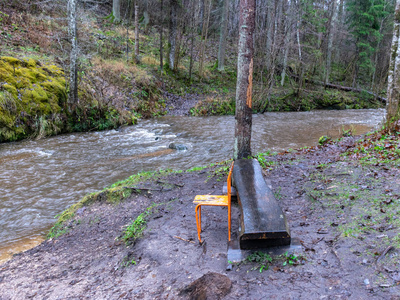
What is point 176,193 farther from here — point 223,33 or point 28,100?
point 223,33

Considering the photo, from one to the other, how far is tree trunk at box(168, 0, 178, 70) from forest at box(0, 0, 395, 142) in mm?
83

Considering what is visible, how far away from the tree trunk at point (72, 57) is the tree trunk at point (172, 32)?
11.6m

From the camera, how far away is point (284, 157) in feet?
24.6

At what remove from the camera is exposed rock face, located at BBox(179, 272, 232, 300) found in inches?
107

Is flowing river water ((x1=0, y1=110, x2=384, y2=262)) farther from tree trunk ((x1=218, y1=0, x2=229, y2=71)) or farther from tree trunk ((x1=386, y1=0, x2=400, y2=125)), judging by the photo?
tree trunk ((x1=218, y1=0, x2=229, y2=71))

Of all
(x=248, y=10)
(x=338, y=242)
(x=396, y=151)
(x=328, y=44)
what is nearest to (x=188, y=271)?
(x=338, y=242)

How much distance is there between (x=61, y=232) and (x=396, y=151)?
7.10m

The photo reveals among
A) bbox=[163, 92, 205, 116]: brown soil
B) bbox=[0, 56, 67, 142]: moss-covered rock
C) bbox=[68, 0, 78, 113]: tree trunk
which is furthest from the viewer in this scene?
bbox=[163, 92, 205, 116]: brown soil

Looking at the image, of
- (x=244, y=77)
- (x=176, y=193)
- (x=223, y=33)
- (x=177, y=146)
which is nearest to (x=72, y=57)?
(x=177, y=146)

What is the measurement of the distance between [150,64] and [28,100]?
1247cm

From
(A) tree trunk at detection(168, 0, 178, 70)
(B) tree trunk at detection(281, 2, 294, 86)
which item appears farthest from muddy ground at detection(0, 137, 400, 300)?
(A) tree trunk at detection(168, 0, 178, 70)

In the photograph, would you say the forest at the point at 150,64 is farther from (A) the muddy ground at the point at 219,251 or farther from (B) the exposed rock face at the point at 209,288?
(B) the exposed rock face at the point at 209,288

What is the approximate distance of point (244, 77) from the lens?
17.5ft

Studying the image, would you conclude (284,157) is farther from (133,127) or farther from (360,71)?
(360,71)
